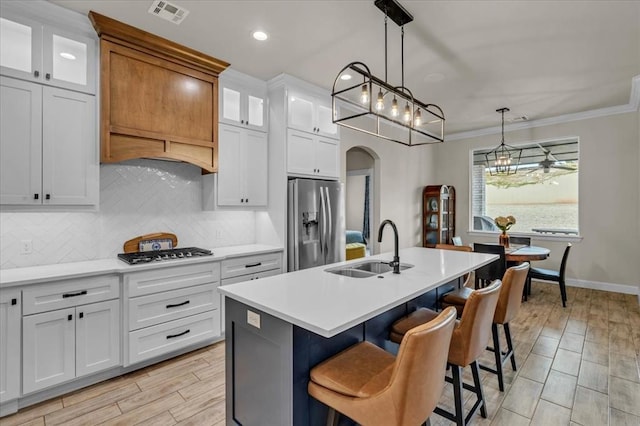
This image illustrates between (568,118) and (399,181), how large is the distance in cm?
295

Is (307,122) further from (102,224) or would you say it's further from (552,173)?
(552,173)

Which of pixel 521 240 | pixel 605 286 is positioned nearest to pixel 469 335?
pixel 521 240

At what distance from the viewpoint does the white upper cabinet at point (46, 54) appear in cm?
223

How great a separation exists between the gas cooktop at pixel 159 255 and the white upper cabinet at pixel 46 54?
1379 millimetres

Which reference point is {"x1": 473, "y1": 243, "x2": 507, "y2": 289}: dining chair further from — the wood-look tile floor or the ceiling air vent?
the ceiling air vent

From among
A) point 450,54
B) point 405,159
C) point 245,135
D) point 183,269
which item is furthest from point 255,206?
point 405,159

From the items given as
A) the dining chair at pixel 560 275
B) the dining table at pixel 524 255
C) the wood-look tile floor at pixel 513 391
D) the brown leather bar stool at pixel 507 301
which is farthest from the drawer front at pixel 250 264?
the dining chair at pixel 560 275

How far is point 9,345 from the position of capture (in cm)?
206

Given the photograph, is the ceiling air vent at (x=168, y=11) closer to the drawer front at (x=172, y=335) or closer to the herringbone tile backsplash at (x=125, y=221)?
the herringbone tile backsplash at (x=125, y=221)

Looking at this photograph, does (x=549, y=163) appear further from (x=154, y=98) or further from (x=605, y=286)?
(x=154, y=98)

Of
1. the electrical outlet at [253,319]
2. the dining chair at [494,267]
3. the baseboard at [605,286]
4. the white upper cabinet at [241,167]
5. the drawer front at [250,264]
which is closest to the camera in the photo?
the electrical outlet at [253,319]

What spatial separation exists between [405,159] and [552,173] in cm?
259

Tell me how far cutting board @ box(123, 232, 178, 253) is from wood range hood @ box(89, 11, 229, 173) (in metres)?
0.78

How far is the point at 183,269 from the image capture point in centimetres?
284
